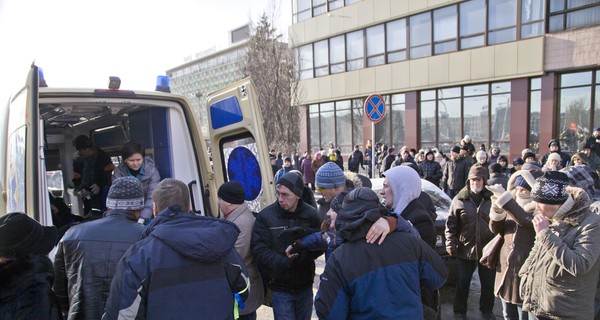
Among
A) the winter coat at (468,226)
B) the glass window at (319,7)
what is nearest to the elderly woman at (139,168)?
the winter coat at (468,226)

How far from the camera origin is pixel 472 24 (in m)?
14.8

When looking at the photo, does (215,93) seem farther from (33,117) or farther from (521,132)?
(521,132)

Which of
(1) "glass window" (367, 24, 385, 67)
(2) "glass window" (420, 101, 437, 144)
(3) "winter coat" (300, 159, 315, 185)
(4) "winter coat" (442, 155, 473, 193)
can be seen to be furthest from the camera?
(1) "glass window" (367, 24, 385, 67)

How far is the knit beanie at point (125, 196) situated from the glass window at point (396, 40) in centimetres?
1630

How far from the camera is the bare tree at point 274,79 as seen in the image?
19.5m

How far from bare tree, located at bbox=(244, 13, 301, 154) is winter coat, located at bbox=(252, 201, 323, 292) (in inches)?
668

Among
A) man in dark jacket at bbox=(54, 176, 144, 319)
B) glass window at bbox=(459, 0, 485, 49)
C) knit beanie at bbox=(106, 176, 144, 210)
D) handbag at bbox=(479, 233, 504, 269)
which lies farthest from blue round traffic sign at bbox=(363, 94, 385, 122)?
glass window at bbox=(459, 0, 485, 49)

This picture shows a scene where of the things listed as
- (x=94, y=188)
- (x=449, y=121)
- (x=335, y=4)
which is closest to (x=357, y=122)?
(x=449, y=121)

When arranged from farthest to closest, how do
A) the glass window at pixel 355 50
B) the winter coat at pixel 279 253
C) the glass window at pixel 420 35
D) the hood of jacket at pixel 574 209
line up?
the glass window at pixel 355 50
the glass window at pixel 420 35
the winter coat at pixel 279 253
the hood of jacket at pixel 574 209

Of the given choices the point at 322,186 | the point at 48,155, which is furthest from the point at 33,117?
A: the point at 48,155

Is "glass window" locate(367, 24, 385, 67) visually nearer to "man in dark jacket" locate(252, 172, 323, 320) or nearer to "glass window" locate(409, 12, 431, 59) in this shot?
"glass window" locate(409, 12, 431, 59)

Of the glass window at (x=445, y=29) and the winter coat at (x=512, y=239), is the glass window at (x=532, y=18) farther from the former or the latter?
the winter coat at (x=512, y=239)

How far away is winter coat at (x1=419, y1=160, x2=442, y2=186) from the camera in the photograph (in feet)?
31.8

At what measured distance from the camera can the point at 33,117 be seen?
9.00ft
